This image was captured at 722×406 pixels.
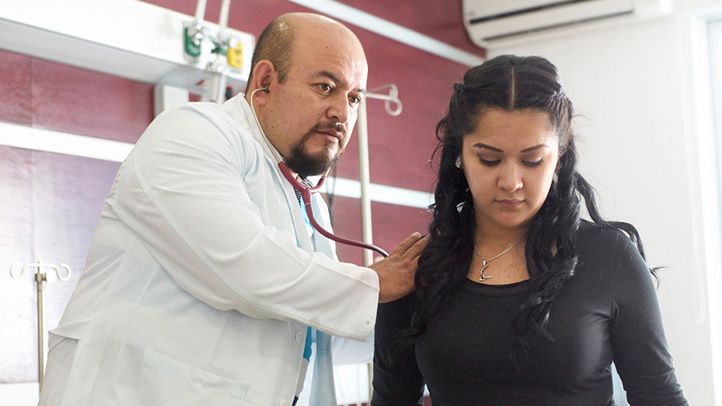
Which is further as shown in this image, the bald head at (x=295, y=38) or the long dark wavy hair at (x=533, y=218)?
the bald head at (x=295, y=38)

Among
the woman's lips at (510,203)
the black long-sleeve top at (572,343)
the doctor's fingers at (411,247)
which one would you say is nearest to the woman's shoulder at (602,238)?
the black long-sleeve top at (572,343)

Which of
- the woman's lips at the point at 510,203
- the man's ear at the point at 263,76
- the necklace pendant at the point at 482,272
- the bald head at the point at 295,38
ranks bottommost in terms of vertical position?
the necklace pendant at the point at 482,272

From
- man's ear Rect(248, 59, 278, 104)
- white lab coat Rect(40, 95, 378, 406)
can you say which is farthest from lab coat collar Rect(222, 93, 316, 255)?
white lab coat Rect(40, 95, 378, 406)

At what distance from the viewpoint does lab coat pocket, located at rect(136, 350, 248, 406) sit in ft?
4.76

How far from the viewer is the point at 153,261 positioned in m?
1.52

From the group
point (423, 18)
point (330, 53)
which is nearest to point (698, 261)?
point (423, 18)

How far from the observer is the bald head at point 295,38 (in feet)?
6.04

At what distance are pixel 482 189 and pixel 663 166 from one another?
111 inches

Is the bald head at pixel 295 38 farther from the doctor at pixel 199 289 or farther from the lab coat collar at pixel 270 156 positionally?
the doctor at pixel 199 289

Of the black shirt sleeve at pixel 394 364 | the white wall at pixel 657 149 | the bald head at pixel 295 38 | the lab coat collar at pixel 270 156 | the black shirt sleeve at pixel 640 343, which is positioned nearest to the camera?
the black shirt sleeve at pixel 640 343

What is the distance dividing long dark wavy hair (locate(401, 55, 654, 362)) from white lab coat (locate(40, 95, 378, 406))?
0.49 feet

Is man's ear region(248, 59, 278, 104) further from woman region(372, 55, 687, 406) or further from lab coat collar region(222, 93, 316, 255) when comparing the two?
woman region(372, 55, 687, 406)

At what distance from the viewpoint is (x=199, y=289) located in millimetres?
1477

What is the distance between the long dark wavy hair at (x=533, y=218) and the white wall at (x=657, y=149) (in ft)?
7.73
